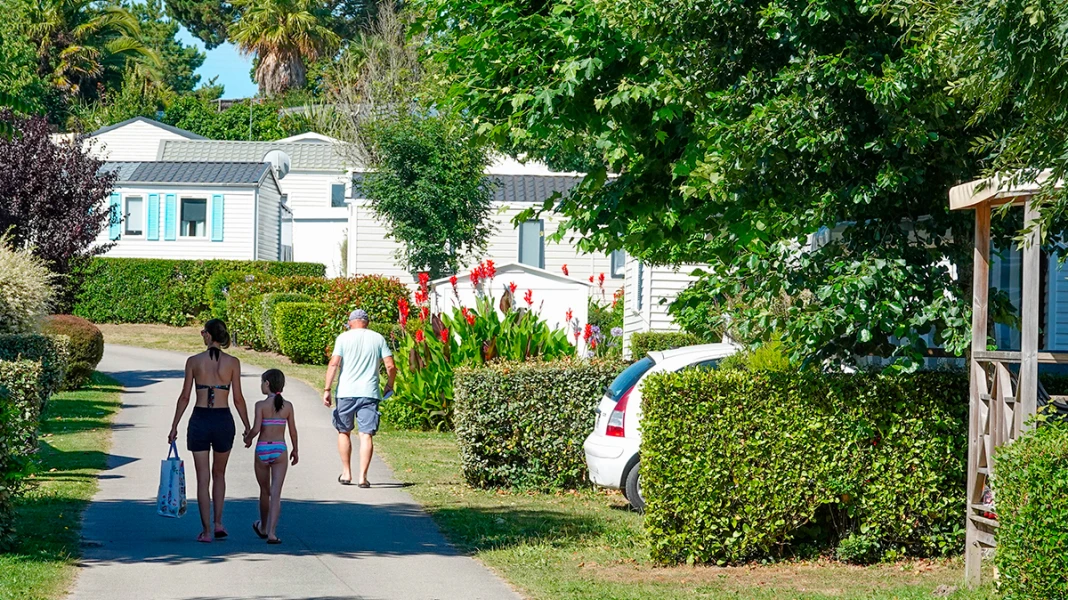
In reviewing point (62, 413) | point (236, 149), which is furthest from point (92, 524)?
point (236, 149)

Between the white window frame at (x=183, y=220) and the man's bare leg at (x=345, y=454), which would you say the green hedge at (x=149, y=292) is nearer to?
the white window frame at (x=183, y=220)

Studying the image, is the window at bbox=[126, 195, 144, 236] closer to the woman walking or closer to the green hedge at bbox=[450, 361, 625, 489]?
the green hedge at bbox=[450, 361, 625, 489]

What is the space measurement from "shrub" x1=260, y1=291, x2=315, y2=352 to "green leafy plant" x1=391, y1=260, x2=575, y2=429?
1215 centimetres

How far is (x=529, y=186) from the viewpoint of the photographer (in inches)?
1555

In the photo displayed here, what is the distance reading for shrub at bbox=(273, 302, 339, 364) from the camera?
2852 centimetres

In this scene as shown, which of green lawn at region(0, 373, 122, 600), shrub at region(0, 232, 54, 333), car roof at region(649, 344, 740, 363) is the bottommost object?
green lawn at region(0, 373, 122, 600)

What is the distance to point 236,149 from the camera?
176ft

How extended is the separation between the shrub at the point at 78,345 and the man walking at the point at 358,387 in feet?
33.3

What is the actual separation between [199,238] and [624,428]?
30.9 meters

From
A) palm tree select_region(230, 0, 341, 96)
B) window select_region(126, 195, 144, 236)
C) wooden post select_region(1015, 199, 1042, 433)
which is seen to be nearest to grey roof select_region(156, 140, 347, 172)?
palm tree select_region(230, 0, 341, 96)

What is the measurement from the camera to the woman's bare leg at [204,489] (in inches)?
392

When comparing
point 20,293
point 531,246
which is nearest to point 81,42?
point 531,246

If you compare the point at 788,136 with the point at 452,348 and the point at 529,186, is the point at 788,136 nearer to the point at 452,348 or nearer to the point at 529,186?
the point at 452,348

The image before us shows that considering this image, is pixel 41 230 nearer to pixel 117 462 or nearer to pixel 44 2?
pixel 117 462
